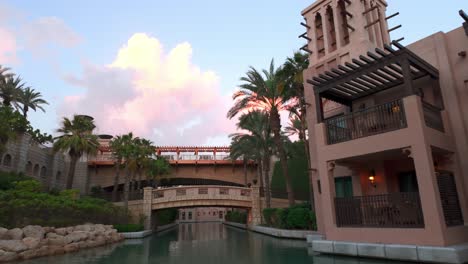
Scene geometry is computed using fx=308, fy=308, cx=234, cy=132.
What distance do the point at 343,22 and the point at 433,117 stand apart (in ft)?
29.4

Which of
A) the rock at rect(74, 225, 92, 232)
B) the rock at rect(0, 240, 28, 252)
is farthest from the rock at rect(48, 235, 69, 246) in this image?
the rock at rect(74, 225, 92, 232)

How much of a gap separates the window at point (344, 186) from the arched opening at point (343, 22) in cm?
790

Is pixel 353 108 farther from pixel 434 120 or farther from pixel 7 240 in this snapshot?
pixel 7 240

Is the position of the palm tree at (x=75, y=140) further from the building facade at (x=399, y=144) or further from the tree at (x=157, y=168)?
the building facade at (x=399, y=144)

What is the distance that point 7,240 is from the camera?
51.1 ft

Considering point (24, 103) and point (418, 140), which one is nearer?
point (418, 140)

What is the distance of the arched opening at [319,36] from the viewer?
770 inches

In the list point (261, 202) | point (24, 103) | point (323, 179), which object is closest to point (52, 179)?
point (24, 103)

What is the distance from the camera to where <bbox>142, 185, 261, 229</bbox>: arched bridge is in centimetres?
3269

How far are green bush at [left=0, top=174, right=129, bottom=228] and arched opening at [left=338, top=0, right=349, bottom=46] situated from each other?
2247cm

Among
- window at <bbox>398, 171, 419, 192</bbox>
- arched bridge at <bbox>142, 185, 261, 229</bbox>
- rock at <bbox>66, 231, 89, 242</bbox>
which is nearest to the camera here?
window at <bbox>398, 171, 419, 192</bbox>

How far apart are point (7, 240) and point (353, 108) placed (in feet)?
62.3

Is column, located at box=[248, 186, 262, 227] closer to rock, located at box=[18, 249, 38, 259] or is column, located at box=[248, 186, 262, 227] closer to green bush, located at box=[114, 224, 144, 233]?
green bush, located at box=[114, 224, 144, 233]

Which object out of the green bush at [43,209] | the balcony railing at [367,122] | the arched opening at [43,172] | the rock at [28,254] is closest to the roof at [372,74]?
the balcony railing at [367,122]
